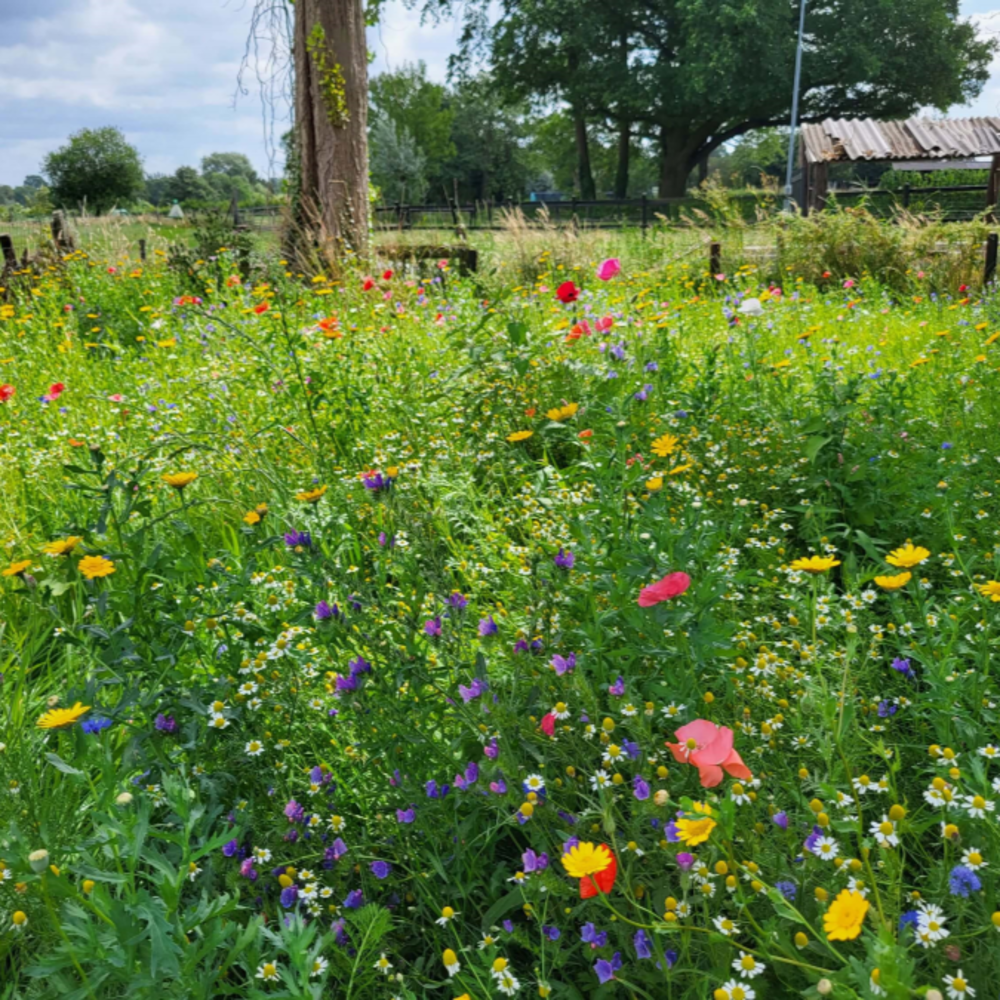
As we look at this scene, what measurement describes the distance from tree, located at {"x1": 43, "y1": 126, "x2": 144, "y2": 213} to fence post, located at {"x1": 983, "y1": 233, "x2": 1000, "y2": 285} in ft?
201

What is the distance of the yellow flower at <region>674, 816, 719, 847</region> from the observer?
1077 millimetres

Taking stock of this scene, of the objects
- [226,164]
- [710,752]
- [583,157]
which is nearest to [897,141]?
[710,752]

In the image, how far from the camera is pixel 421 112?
58438mm

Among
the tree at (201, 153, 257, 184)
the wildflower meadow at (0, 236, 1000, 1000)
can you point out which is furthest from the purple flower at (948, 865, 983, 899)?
the tree at (201, 153, 257, 184)

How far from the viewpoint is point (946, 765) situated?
138 cm

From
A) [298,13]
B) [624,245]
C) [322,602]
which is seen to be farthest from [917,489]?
[624,245]

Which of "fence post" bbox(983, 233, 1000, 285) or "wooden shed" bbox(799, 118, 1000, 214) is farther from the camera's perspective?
"wooden shed" bbox(799, 118, 1000, 214)

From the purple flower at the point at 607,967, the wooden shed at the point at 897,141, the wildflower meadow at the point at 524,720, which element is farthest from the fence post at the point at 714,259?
the purple flower at the point at 607,967

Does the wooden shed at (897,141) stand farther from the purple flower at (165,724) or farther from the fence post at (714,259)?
the purple flower at (165,724)

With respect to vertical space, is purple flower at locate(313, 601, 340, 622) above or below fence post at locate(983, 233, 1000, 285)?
below

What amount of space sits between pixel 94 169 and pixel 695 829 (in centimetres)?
7040

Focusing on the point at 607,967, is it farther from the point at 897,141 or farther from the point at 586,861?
the point at 897,141

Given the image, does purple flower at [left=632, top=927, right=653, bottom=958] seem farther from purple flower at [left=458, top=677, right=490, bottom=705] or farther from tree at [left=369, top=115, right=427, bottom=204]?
tree at [left=369, top=115, right=427, bottom=204]

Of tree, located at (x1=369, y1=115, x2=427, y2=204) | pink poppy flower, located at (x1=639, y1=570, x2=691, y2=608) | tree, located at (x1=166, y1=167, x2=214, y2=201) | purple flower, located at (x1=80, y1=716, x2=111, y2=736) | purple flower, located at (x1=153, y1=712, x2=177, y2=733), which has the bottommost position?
purple flower, located at (x1=153, y1=712, x2=177, y2=733)
